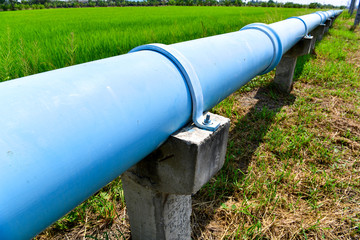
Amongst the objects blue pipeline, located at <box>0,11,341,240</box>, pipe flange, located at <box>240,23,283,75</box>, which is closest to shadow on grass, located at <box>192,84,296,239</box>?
pipe flange, located at <box>240,23,283,75</box>

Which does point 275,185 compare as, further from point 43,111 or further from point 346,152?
point 43,111

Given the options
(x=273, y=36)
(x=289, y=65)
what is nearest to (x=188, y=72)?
(x=273, y=36)

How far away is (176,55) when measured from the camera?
0.83 metres

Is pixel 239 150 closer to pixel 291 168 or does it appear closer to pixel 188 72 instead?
pixel 291 168

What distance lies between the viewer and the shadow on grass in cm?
171

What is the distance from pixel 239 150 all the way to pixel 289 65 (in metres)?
1.97

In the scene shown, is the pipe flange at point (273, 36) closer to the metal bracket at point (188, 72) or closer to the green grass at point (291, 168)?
the green grass at point (291, 168)

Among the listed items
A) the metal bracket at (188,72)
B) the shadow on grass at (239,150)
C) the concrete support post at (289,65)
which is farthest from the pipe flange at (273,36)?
the concrete support post at (289,65)

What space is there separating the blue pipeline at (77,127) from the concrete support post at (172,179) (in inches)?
3.9

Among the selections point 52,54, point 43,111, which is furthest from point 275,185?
→ point 52,54

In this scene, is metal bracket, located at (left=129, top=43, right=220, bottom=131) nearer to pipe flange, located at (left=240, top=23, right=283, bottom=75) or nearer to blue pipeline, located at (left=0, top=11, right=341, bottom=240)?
blue pipeline, located at (left=0, top=11, right=341, bottom=240)

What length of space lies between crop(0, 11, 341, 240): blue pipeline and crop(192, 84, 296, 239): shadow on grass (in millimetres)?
1116

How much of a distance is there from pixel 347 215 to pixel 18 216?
2.06 m

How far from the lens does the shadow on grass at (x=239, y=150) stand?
1714 mm
